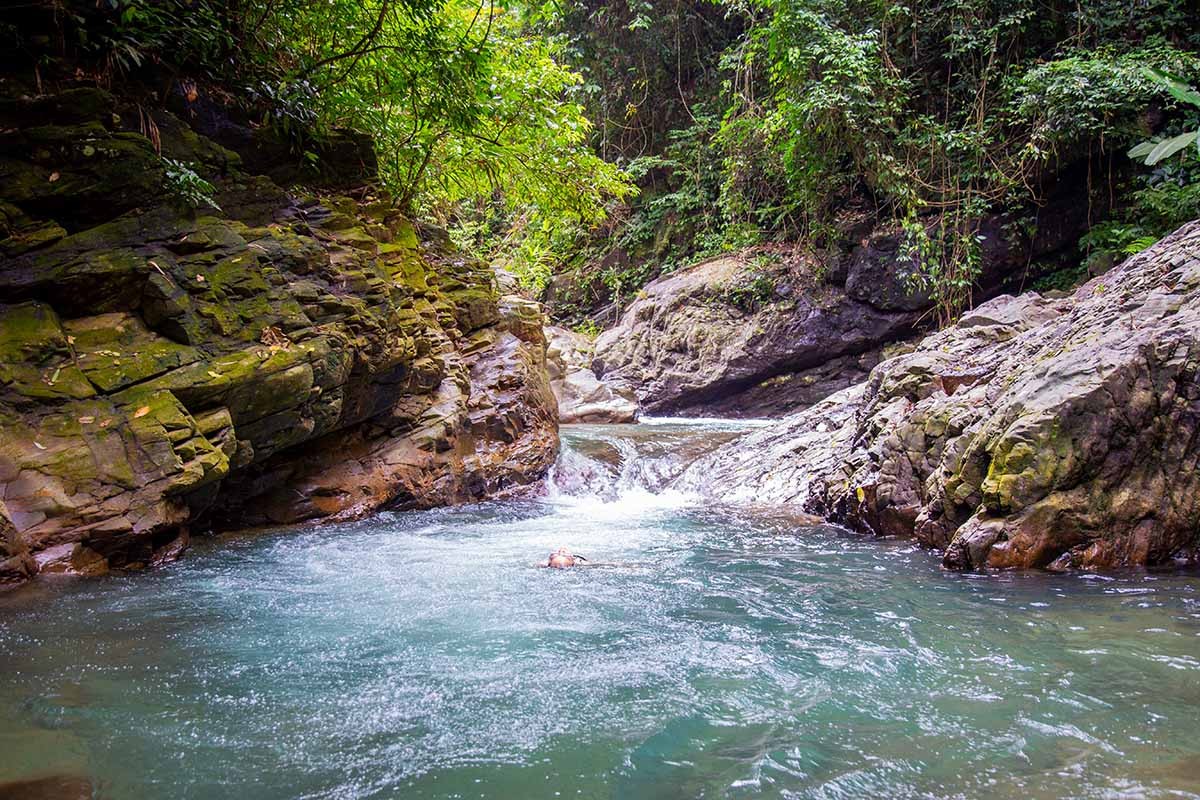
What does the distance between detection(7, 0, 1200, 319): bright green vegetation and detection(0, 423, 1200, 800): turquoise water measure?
3.21 meters

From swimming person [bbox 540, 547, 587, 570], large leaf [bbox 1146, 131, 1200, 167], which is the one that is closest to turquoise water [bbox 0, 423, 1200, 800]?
swimming person [bbox 540, 547, 587, 570]

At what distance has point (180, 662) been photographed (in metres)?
3.32

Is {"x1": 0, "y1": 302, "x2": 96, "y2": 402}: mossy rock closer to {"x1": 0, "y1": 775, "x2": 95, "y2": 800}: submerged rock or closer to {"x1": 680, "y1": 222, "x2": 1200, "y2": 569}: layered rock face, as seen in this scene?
{"x1": 0, "y1": 775, "x2": 95, "y2": 800}: submerged rock

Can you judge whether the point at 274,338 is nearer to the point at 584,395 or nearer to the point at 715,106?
the point at 584,395

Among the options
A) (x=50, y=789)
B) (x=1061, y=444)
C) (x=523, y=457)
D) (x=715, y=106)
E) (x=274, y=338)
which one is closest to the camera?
(x=50, y=789)

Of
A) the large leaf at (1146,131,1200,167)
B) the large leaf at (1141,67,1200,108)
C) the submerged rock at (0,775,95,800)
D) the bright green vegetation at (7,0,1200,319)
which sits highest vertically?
the bright green vegetation at (7,0,1200,319)

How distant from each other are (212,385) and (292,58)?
3.59m

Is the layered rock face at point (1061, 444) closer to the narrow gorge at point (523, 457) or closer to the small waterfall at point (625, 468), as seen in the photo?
the narrow gorge at point (523, 457)

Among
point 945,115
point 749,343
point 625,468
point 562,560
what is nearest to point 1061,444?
point 562,560

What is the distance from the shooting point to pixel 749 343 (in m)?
13.3

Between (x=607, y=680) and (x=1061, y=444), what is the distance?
3.38m

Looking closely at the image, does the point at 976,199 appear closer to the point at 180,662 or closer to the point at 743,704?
the point at 743,704

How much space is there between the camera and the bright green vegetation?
655 centimetres

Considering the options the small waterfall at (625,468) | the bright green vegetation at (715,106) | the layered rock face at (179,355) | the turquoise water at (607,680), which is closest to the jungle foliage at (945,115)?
the bright green vegetation at (715,106)
